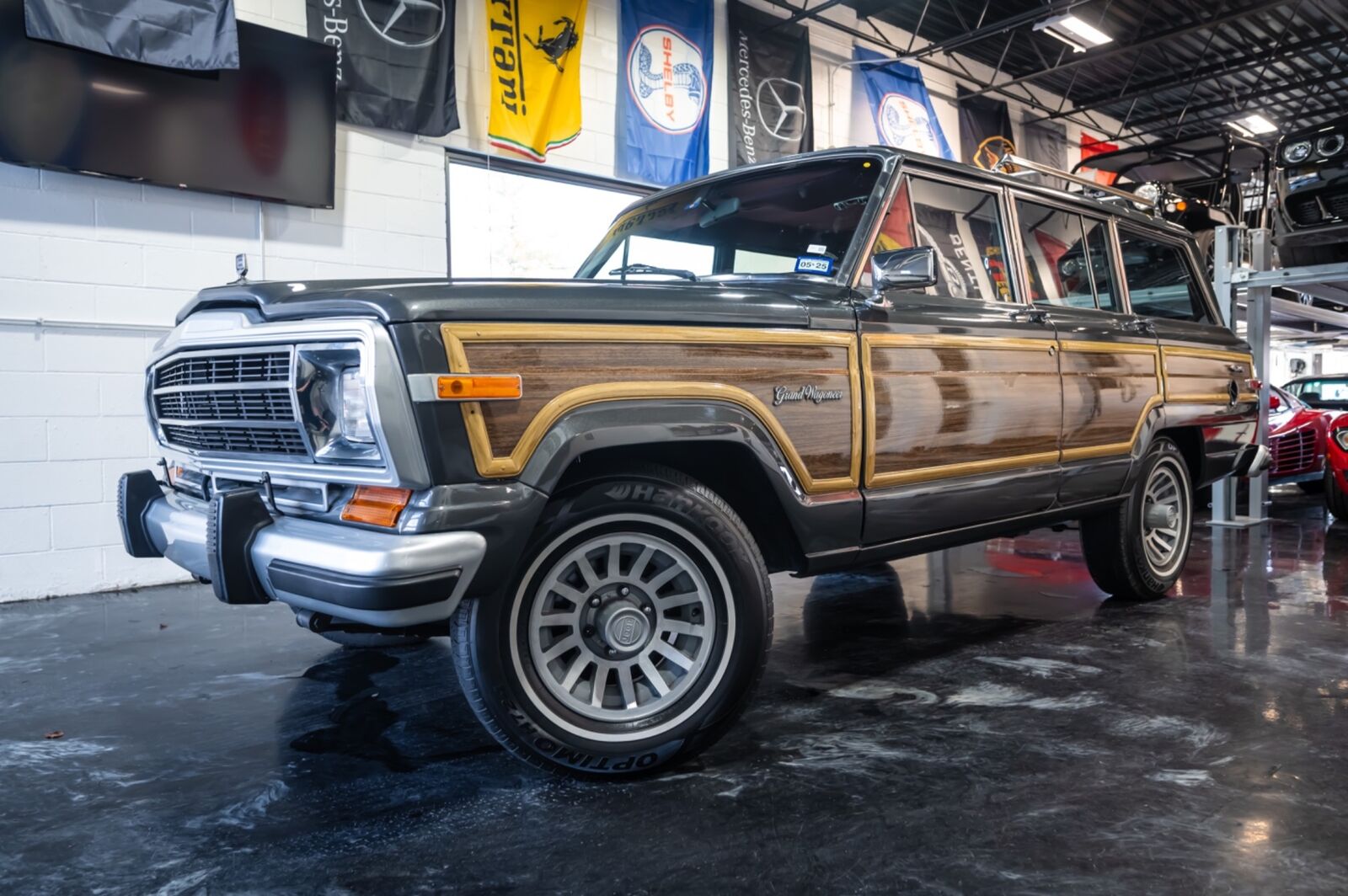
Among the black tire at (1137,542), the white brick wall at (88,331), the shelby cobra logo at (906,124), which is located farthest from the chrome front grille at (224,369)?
the shelby cobra logo at (906,124)

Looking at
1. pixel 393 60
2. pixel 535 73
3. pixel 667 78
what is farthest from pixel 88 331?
pixel 667 78

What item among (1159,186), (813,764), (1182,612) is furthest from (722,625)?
(1159,186)

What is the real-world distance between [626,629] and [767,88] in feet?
26.9

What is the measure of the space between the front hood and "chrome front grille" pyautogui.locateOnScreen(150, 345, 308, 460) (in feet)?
0.49

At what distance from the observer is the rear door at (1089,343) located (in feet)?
12.9

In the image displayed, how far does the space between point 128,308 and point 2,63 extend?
1.46 m

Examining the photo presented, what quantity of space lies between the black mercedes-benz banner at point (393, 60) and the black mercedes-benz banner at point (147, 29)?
30.9 inches

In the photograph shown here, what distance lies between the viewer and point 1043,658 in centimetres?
370

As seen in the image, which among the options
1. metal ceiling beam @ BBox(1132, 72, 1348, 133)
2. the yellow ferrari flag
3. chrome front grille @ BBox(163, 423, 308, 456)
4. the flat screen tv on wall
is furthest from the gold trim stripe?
metal ceiling beam @ BBox(1132, 72, 1348, 133)

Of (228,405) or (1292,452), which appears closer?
(228,405)

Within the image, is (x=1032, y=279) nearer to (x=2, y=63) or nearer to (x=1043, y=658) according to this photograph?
(x=1043, y=658)

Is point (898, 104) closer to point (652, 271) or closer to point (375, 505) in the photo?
point (652, 271)

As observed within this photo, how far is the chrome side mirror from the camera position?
2.91m

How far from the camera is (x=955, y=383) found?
131 inches
